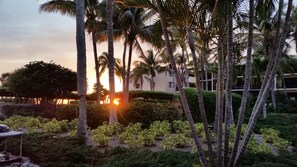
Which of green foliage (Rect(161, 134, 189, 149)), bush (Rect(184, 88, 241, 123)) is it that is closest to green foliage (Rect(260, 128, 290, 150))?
green foliage (Rect(161, 134, 189, 149))

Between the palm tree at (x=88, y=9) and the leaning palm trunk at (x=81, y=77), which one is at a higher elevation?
the palm tree at (x=88, y=9)

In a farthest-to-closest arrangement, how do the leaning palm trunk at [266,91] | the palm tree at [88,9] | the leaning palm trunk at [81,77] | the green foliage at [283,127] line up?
1. the palm tree at [88,9]
2. the green foliage at [283,127]
3. the leaning palm trunk at [81,77]
4. the leaning palm trunk at [266,91]

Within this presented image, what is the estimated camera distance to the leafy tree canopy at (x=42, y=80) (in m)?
22.7

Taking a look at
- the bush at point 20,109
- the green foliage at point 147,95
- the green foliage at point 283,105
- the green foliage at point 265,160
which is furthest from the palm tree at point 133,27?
the green foliage at point 283,105

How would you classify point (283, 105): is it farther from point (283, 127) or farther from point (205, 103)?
point (205, 103)

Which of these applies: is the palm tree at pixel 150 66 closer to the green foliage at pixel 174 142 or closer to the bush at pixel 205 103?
the bush at pixel 205 103

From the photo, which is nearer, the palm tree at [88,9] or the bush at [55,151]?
the bush at [55,151]

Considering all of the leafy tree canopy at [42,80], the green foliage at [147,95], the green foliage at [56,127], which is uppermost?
the leafy tree canopy at [42,80]

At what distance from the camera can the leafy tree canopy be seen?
2266 cm

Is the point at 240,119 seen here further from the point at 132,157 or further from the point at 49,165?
the point at 49,165

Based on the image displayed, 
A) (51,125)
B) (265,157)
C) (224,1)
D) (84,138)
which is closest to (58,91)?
(51,125)

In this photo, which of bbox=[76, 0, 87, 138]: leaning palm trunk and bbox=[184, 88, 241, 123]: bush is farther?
bbox=[184, 88, 241, 123]: bush

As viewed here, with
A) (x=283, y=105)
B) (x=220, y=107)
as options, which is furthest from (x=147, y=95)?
(x=220, y=107)

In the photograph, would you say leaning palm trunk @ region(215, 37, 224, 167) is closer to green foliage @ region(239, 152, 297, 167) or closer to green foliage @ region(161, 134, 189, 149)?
green foliage @ region(239, 152, 297, 167)
